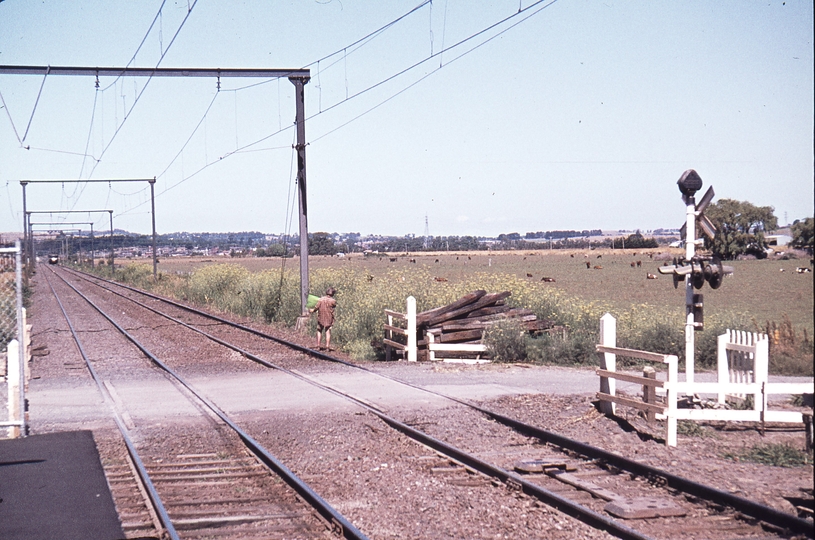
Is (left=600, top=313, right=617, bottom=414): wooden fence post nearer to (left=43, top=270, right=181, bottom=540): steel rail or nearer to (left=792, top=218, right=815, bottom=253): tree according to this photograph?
(left=43, top=270, right=181, bottom=540): steel rail

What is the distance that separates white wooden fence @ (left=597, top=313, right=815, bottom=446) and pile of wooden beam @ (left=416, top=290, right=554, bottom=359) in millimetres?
6598

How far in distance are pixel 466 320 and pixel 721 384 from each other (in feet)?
29.5

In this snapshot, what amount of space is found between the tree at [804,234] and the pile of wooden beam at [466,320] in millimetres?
14929

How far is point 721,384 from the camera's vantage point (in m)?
10.2

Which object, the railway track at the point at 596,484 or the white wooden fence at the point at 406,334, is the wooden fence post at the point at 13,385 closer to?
the railway track at the point at 596,484

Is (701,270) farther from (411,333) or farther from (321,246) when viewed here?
(321,246)

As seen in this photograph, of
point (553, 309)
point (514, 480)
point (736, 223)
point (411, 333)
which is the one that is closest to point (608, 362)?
point (514, 480)

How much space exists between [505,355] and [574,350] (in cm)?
160

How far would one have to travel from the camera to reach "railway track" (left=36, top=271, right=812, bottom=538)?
21.7 feet

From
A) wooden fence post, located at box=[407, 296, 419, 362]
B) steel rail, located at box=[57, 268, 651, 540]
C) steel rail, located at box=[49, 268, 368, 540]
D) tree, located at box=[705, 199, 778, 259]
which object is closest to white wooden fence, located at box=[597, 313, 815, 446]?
steel rail, located at box=[57, 268, 651, 540]

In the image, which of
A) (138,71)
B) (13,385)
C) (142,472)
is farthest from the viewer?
(138,71)

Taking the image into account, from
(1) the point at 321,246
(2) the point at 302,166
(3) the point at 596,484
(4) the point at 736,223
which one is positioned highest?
(2) the point at 302,166

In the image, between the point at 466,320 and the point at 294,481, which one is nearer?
the point at 294,481

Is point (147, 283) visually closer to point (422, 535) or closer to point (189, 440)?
point (189, 440)
